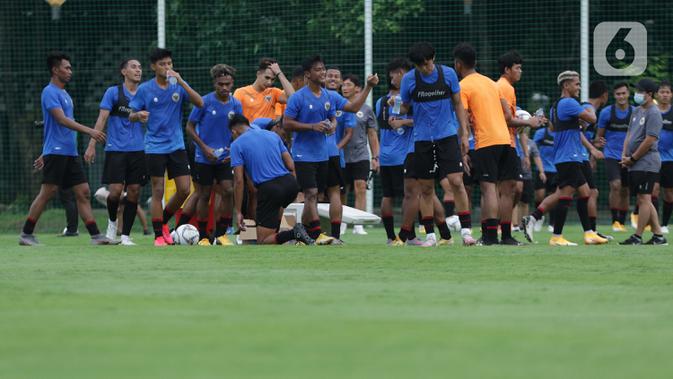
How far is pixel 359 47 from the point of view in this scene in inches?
1046

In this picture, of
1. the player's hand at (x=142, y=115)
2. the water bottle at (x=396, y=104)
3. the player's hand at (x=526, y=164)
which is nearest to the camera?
the player's hand at (x=142, y=115)

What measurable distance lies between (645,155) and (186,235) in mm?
5436

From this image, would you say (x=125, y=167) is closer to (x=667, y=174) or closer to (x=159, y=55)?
(x=159, y=55)

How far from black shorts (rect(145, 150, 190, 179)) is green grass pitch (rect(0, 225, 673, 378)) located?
12.3 ft

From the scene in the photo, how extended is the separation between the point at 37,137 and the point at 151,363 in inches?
994

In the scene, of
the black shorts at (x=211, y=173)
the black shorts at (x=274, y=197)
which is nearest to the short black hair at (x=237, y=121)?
the black shorts at (x=274, y=197)

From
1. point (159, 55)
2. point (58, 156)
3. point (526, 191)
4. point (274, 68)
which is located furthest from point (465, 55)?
point (526, 191)

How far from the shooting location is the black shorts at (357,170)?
19.8 meters

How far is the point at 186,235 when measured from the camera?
1568 centimetres

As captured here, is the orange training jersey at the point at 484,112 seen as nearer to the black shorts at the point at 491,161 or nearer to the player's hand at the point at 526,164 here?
the black shorts at the point at 491,161

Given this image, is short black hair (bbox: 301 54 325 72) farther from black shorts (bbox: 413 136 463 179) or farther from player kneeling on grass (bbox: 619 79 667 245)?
player kneeling on grass (bbox: 619 79 667 245)

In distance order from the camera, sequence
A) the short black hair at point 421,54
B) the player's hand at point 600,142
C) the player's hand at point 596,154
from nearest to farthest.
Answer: the short black hair at point 421,54
the player's hand at point 596,154
the player's hand at point 600,142

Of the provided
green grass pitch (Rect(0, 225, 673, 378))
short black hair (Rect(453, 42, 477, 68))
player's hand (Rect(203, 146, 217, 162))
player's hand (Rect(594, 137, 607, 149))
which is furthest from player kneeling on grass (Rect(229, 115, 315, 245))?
player's hand (Rect(594, 137, 607, 149))

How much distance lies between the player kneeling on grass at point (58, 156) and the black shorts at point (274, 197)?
1.95 meters
